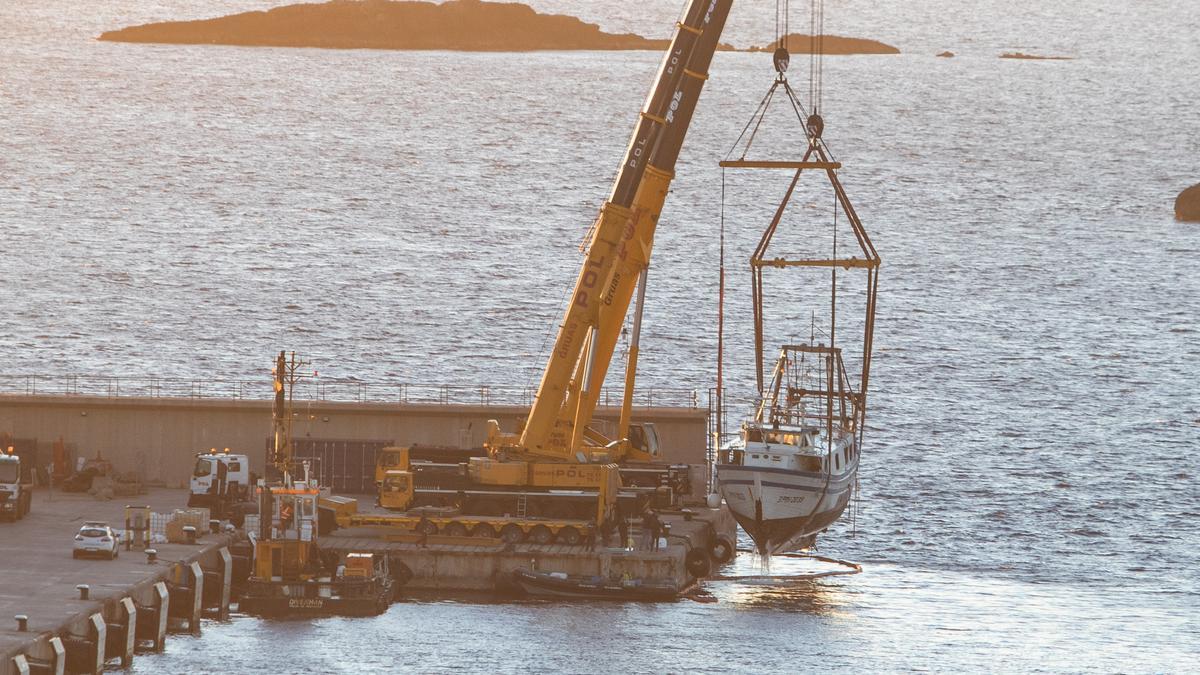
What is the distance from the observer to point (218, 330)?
516ft

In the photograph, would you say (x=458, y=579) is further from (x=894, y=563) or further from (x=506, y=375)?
(x=506, y=375)

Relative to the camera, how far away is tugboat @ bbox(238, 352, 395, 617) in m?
69.2

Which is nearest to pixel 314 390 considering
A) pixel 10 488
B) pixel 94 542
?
pixel 10 488

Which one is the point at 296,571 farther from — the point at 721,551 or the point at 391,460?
the point at 721,551

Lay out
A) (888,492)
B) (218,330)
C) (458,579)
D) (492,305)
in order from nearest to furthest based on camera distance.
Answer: (458,579), (888,492), (218,330), (492,305)

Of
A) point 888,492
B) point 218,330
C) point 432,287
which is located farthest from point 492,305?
point 888,492

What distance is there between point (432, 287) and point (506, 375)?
37.1 m

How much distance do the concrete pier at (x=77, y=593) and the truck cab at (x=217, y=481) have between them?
1.65 metres

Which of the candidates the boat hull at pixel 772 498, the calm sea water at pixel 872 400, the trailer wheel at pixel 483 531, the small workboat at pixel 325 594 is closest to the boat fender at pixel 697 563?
the calm sea water at pixel 872 400

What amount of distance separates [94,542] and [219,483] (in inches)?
467

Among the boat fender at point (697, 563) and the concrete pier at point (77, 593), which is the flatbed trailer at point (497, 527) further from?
the concrete pier at point (77, 593)

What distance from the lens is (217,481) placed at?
7844 centimetres

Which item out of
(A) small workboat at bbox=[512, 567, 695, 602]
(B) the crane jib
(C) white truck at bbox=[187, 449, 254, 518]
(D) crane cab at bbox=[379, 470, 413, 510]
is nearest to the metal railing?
(C) white truck at bbox=[187, 449, 254, 518]

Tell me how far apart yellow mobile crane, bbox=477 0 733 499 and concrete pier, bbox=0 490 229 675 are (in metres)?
11.0
